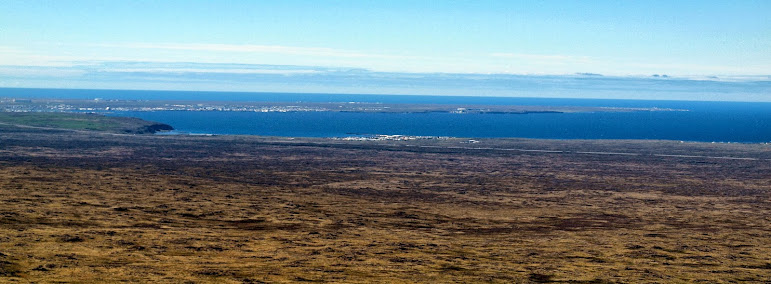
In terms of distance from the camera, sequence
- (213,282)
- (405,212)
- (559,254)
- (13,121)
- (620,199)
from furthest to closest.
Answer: (13,121) → (620,199) → (405,212) → (559,254) → (213,282)

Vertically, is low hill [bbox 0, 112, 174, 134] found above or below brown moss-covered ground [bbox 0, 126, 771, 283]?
above

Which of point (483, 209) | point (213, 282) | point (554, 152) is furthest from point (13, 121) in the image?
point (213, 282)

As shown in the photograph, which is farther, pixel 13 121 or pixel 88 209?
pixel 13 121

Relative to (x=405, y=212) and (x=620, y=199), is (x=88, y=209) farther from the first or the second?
(x=620, y=199)

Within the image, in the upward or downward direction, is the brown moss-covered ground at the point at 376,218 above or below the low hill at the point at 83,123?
below

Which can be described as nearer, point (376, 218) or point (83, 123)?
point (376, 218)

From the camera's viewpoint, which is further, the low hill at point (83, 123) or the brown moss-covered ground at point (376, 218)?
the low hill at point (83, 123)

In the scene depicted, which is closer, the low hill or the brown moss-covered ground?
the brown moss-covered ground

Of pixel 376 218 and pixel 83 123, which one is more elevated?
pixel 83 123
